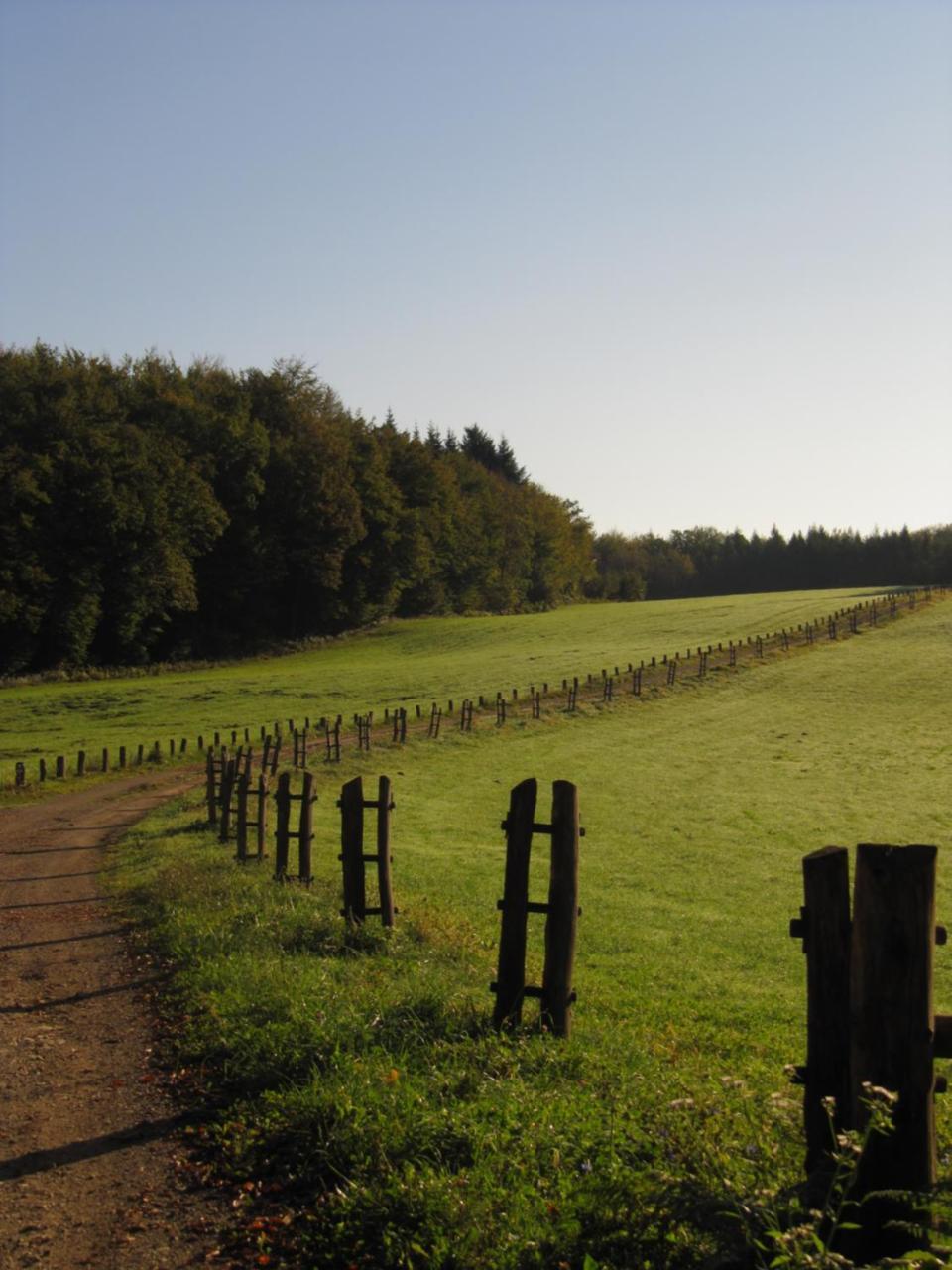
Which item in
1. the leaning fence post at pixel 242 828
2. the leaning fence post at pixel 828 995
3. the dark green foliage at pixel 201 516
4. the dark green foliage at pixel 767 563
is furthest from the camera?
the dark green foliage at pixel 767 563

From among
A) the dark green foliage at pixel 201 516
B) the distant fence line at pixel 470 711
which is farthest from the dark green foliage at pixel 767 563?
the distant fence line at pixel 470 711

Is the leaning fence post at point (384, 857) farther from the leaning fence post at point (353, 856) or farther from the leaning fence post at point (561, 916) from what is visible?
the leaning fence post at point (561, 916)

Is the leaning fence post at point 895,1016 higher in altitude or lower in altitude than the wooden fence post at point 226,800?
higher

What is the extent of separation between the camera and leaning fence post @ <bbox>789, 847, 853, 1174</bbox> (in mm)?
5746

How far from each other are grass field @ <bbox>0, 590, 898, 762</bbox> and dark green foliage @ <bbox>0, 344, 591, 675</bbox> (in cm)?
423

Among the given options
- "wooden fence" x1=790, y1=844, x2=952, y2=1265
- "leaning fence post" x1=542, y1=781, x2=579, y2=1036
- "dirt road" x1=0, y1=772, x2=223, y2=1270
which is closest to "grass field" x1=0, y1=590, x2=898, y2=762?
"dirt road" x1=0, y1=772, x2=223, y2=1270

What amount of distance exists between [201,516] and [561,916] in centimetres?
6535

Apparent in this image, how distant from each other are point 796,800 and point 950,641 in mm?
41242

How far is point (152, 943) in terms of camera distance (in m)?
13.3

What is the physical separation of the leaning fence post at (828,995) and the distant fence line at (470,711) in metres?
19.4

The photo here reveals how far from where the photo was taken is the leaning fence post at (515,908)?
9.28 meters

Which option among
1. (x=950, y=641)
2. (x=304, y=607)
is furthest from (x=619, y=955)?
(x=304, y=607)

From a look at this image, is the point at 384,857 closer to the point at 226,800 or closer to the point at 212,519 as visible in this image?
the point at 226,800

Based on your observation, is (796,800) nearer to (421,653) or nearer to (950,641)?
(950,641)
